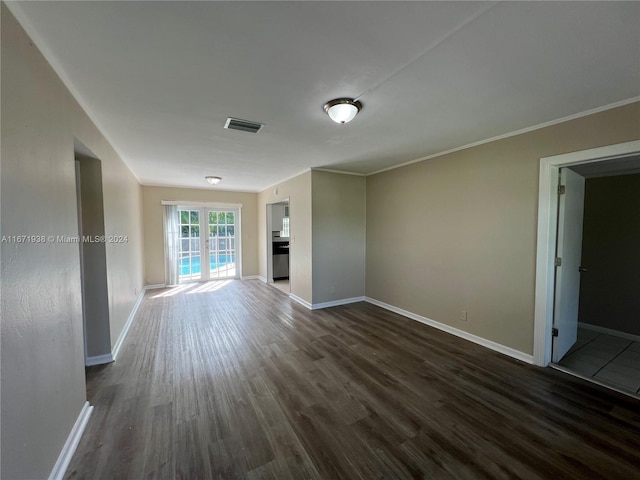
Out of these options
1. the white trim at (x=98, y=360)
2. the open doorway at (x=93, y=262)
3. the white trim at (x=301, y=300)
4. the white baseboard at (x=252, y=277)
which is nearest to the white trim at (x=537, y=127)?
the white trim at (x=301, y=300)

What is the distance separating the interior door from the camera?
8.38 feet

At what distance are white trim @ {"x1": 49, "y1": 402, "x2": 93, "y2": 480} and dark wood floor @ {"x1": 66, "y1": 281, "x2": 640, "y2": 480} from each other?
0.04m

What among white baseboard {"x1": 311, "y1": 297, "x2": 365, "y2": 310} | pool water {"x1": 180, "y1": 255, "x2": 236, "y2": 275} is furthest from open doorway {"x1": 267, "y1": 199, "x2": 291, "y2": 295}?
white baseboard {"x1": 311, "y1": 297, "x2": 365, "y2": 310}

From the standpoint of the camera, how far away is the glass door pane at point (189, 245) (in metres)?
6.28

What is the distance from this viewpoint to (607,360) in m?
2.69

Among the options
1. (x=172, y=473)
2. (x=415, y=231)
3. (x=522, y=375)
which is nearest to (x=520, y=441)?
(x=522, y=375)

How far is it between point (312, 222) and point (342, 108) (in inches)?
97.1

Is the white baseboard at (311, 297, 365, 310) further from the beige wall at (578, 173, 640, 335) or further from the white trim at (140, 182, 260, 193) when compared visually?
the white trim at (140, 182, 260, 193)

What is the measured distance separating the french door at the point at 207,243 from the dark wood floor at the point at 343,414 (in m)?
3.43

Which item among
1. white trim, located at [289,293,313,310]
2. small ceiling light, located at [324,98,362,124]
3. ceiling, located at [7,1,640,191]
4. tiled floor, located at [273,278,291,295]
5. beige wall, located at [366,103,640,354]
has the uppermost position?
ceiling, located at [7,1,640,191]

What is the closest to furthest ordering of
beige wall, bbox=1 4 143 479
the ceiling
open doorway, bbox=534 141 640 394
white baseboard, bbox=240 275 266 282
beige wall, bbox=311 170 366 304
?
beige wall, bbox=1 4 143 479 → the ceiling → open doorway, bbox=534 141 640 394 → beige wall, bbox=311 170 366 304 → white baseboard, bbox=240 275 266 282

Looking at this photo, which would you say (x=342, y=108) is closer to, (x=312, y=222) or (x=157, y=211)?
(x=312, y=222)

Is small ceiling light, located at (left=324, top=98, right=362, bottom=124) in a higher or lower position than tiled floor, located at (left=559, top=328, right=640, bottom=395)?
higher

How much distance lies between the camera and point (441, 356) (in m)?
2.78
